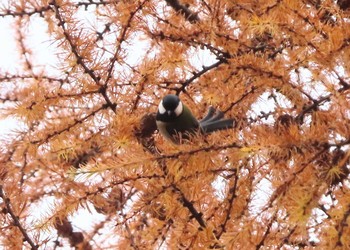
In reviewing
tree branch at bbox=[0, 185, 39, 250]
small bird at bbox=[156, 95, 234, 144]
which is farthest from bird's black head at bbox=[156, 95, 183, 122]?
tree branch at bbox=[0, 185, 39, 250]

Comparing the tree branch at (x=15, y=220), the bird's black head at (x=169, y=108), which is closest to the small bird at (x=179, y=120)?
the bird's black head at (x=169, y=108)

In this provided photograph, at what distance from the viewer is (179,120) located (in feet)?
3.83

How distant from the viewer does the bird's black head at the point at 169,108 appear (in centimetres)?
109

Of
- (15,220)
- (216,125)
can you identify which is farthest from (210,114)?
(15,220)

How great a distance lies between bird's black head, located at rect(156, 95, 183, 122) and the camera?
1095 mm

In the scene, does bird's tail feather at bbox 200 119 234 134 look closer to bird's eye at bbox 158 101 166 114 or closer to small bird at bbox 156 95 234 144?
small bird at bbox 156 95 234 144

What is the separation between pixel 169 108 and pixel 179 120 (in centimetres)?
6

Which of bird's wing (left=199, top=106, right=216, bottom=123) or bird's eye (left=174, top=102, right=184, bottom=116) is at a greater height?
bird's eye (left=174, top=102, right=184, bottom=116)

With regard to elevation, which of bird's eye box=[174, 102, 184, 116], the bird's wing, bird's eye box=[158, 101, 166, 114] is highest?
bird's eye box=[158, 101, 166, 114]

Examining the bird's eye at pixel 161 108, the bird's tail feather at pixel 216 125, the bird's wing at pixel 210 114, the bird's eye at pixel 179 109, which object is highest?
the bird's eye at pixel 161 108

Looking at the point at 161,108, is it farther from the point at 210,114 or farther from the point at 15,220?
the point at 15,220

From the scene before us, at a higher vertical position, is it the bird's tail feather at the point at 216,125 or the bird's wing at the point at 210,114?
the bird's wing at the point at 210,114

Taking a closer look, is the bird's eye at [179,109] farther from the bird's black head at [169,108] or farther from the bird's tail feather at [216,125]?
→ the bird's tail feather at [216,125]

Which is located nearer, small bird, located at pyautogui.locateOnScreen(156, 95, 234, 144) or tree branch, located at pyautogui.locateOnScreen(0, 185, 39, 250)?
tree branch, located at pyautogui.locateOnScreen(0, 185, 39, 250)
